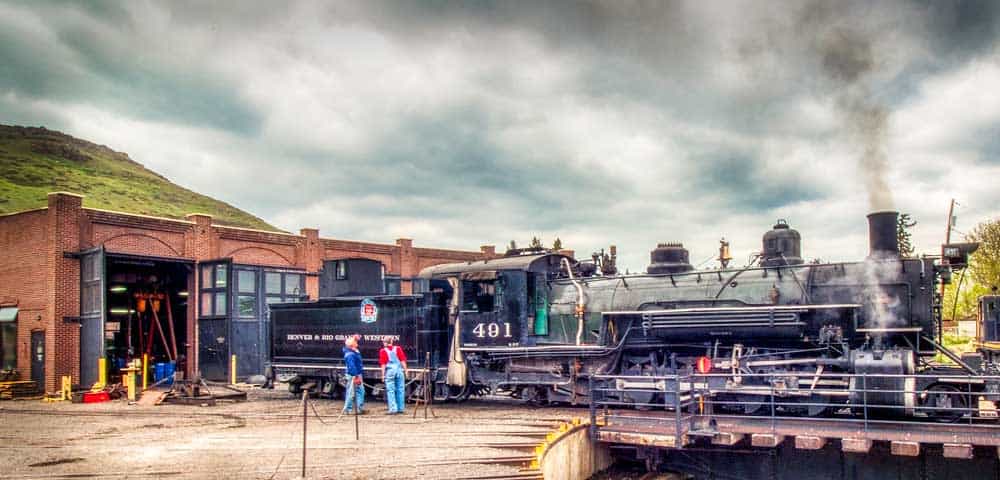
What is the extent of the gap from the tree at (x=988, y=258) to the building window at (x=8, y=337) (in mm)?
38516

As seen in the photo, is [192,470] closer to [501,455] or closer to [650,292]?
[501,455]

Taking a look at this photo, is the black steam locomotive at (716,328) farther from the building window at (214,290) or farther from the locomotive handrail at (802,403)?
the building window at (214,290)

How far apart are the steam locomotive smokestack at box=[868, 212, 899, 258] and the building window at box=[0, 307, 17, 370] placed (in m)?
23.3

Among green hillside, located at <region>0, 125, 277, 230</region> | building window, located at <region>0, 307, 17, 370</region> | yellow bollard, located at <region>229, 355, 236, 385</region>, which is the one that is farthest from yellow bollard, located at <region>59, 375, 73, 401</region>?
green hillside, located at <region>0, 125, 277, 230</region>

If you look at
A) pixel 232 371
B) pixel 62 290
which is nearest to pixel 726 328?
pixel 232 371

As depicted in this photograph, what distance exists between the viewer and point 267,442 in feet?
34.9

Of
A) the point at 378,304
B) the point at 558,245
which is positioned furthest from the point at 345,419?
the point at 558,245

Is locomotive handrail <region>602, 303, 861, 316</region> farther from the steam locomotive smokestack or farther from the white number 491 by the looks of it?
the white number 491

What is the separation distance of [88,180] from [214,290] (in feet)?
247

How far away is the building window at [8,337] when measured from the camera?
22.1 meters

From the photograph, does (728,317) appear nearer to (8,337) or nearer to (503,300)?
(503,300)

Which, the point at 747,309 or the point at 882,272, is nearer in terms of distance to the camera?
the point at 882,272

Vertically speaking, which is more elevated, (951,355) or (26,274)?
(26,274)

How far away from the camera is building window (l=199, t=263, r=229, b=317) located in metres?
23.7
